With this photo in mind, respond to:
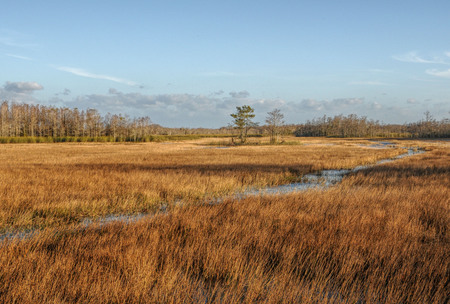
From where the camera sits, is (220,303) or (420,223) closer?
(220,303)

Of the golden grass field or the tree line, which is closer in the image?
the golden grass field

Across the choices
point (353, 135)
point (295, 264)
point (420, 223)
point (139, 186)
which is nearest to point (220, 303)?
point (295, 264)

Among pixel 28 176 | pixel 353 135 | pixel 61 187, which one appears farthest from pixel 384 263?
pixel 353 135

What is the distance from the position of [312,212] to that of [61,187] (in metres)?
8.90

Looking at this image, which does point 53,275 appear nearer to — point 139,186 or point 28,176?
point 139,186

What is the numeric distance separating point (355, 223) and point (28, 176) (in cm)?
1367

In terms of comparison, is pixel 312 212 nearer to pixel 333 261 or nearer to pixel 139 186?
pixel 333 261

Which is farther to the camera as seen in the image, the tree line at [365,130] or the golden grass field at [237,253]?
the tree line at [365,130]

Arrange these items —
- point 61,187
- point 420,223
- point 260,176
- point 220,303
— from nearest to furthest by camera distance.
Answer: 1. point 220,303
2. point 420,223
3. point 61,187
4. point 260,176

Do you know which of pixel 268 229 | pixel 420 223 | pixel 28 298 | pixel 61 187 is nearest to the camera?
pixel 28 298

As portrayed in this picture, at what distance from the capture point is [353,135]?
11825 centimetres

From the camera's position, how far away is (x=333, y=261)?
461 cm

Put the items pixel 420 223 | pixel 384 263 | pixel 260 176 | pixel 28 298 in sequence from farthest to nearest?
pixel 260 176
pixel 420 223
pixel 384 263
pixel 28 298

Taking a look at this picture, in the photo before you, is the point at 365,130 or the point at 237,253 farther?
the point at 365,130
